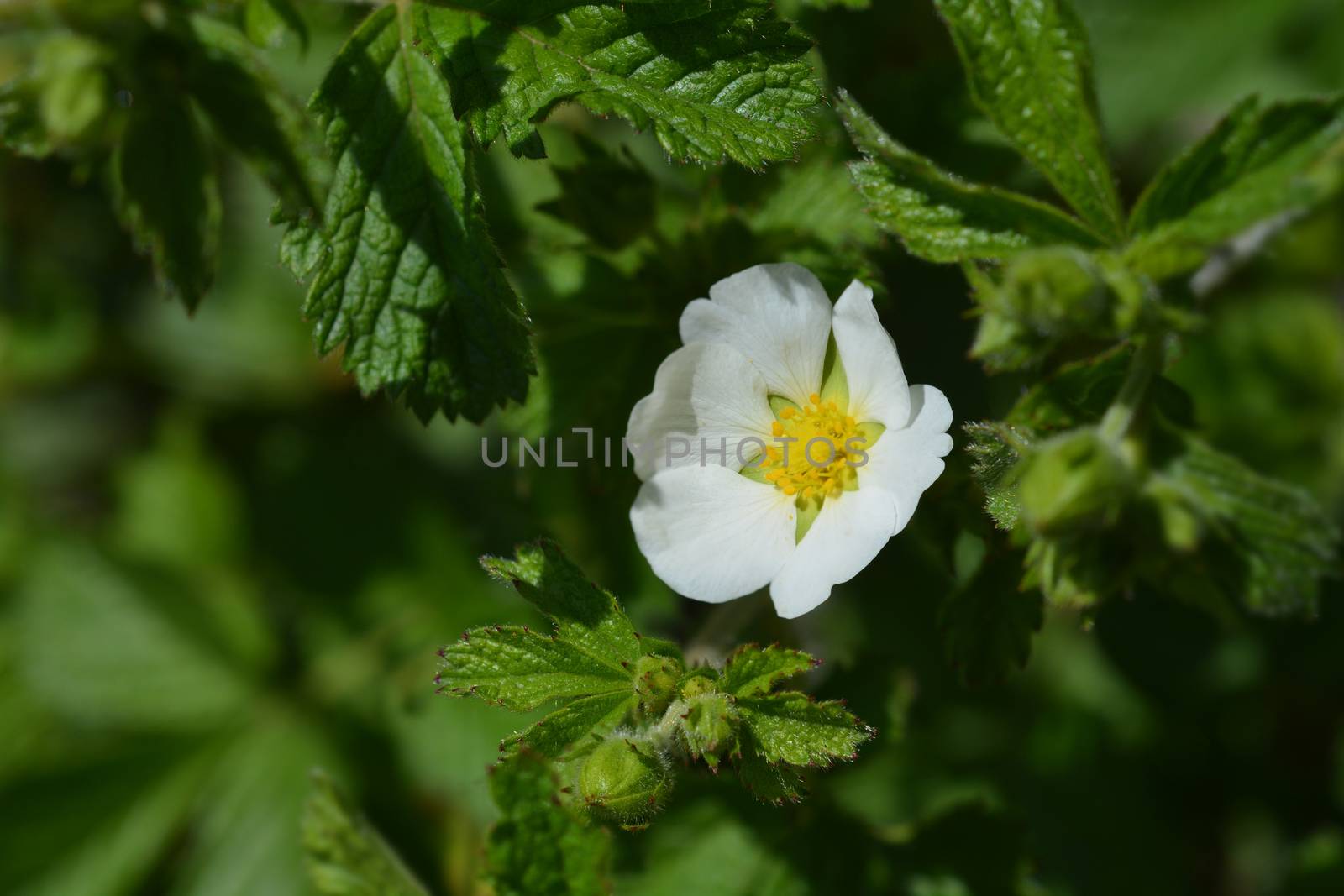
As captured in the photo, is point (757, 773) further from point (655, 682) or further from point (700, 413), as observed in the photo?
point (700, 413)

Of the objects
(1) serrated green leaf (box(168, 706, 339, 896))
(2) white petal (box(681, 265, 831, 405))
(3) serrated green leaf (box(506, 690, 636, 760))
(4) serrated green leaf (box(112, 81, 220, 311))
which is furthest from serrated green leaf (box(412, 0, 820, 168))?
(1) serrated green leaf (box(168, 706, 339, 896))

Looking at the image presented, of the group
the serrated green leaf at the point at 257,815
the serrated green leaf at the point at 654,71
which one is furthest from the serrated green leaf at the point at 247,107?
the serrated green leaf at the point at 257,815

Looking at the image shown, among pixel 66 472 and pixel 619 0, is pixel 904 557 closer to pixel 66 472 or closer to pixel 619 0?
pixel 619 0

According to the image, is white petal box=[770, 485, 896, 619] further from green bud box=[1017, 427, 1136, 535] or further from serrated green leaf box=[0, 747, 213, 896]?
serrated green leaf box=[0, 747, 213, 896]

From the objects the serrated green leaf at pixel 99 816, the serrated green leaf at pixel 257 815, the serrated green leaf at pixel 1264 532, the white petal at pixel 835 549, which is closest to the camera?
the serrated green leaf at pixel 1264 532

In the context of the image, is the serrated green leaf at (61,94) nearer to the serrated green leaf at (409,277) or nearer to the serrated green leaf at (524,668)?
the serrated green leaf at (409,277)

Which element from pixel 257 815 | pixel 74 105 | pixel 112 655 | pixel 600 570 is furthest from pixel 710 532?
pixel 112 655

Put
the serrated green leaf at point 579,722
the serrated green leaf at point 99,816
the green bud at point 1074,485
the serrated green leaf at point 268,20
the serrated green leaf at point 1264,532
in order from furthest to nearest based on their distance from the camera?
the serrated green leaf at point 99,816
the serrated green leaf at point 268,20
the serrated green leaf at point 579,722
the serrated green leaf at point 1264,532
the green bud at point 1074,485
